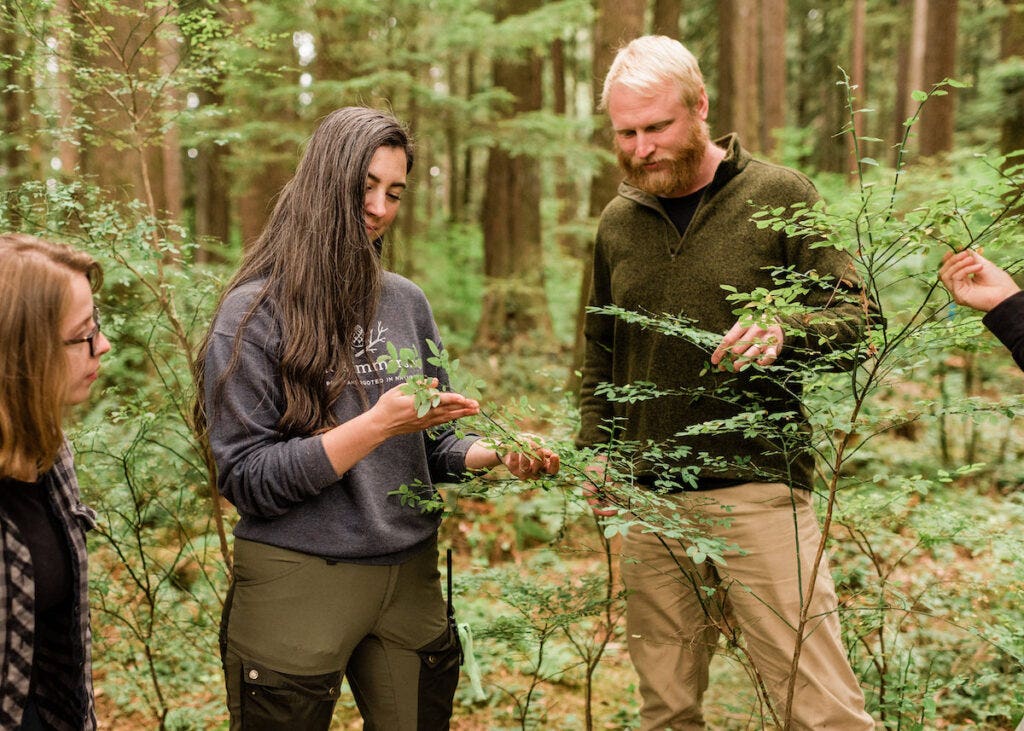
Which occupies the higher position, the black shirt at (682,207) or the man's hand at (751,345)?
the black shirt at (682,207)

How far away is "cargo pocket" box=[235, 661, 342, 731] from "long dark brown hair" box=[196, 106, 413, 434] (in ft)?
2.20

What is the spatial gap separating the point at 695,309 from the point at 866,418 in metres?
0.74

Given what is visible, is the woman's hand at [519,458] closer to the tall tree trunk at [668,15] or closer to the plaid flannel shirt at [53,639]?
the plaid flannel shirt at [53,639]

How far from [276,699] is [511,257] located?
10.9m

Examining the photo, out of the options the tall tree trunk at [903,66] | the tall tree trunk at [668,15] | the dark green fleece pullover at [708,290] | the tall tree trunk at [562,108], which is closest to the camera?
the dark green fleece pullover at [708,290]

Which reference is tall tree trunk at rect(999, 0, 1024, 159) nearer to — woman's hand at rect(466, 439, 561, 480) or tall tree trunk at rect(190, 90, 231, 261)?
woman's hand at rect(466, 439, 561, 480)

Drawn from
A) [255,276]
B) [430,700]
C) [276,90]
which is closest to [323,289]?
[255,276]

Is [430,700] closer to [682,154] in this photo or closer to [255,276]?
[255,276]

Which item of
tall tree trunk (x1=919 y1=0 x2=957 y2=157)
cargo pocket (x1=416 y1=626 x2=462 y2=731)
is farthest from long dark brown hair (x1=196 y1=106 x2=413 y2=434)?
tall tree trunk (x1=919 y1=0 x2=957 y2=157)

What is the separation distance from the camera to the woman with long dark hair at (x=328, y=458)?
2.02 m

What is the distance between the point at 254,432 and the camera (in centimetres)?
203

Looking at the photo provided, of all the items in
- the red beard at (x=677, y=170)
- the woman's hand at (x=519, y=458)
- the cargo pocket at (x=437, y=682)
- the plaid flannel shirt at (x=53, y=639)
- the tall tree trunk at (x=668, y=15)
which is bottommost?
the cargo pocket at (x=437, y=682)

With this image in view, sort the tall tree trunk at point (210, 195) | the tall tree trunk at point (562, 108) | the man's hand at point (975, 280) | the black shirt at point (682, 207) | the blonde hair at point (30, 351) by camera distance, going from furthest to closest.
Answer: the tall tree trunk at point (562, 108) → the tall tree trunk at point (210, 195) → the black shirt at point (682, 207) → the man's hand at point (975, 280) → the blonde hair at point (30, 351)

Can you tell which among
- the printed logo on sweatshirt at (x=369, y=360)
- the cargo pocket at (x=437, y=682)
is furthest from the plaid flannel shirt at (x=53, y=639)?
the cargo pocket at (x=437, y=682)
